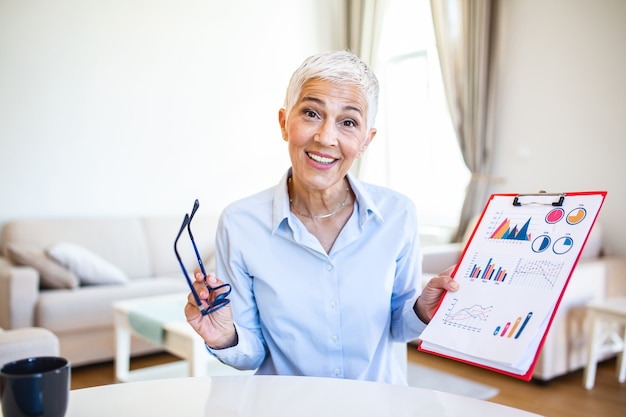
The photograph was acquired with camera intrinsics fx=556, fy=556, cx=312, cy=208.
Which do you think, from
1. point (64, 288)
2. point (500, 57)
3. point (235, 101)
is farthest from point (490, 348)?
point (235, 101)

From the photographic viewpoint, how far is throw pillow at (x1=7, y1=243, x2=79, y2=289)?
3090mm

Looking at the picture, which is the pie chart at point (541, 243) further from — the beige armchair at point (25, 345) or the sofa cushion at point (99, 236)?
the sofa cushion at point (99, 236)

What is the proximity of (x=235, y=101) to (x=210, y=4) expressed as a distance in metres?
0.82

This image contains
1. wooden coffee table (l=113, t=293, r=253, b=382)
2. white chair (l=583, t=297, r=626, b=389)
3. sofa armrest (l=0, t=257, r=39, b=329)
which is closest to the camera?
wooden coffee table (l=113, t=293, r=253, b=382)

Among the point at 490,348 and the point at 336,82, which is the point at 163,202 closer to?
the point at 336,82

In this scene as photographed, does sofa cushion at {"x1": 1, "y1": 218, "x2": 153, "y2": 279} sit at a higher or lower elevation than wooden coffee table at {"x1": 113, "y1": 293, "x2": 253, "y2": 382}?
higher

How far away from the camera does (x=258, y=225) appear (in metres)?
1.18

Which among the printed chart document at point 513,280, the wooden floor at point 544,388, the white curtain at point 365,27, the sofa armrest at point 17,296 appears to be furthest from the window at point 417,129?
the printed chart document at point 513,280

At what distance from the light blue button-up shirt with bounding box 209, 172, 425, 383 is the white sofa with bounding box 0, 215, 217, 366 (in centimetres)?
222

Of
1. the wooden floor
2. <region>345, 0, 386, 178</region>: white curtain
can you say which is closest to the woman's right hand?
the wooden floor

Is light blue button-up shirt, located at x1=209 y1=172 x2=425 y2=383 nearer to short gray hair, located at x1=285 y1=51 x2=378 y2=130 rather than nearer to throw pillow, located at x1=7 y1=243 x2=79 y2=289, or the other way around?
short gray hair, located at x1=285 y1=51 x2=378 y2=130

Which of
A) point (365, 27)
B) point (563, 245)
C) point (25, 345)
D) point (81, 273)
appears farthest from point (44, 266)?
point (365, 27)

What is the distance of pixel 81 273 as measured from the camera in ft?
10.8

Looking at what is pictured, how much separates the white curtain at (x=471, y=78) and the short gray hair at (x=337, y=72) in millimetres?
3456
